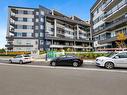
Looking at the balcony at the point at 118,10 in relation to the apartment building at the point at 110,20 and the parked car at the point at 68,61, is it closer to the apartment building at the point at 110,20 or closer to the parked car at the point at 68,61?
the apartment building at the point at 110,20

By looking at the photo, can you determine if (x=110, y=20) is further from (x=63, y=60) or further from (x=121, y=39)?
(x=63, y=60)

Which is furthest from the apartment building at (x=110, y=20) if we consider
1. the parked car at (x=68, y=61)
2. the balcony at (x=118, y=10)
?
the parked car at (x=68, y=61)

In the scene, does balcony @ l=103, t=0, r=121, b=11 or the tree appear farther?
balcony @ l=103, t=0, r=121, b=11

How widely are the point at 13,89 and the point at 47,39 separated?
187 ft

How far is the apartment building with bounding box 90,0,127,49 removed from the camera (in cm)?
3731

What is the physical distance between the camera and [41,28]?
63844 mm

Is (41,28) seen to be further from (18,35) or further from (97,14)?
(97,14)

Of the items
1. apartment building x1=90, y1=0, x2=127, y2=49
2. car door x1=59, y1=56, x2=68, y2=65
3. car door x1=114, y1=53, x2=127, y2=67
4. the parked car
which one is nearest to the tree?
apartment building x1=90, y1=0, x2=127, y2=49

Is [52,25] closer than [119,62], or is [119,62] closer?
[119,62]

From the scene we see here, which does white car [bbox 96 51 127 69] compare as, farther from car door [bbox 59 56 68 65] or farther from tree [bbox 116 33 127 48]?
tree [bbox 116 33 127 48]

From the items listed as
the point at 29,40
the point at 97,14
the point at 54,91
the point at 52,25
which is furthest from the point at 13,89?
the point at 52,25

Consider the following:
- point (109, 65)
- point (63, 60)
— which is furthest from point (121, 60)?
point (63, 60)

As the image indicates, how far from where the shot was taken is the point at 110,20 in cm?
4494

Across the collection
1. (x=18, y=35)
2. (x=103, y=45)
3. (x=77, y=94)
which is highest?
(x=18, y=35)
